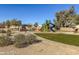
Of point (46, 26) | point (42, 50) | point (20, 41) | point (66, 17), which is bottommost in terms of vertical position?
point (42, 50)

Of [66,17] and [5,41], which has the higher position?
[66,17]

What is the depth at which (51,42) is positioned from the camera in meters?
8.17

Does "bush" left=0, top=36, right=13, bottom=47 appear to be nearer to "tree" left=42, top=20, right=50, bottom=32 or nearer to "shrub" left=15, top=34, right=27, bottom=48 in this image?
"shrub" left=15, top=34, right=27, bottom=48

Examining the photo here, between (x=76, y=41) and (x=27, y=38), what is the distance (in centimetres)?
87

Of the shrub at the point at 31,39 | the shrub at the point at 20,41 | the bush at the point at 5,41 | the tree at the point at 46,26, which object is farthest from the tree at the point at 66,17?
the bush at the point at 5,41

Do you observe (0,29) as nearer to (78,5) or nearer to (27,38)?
(27,38)

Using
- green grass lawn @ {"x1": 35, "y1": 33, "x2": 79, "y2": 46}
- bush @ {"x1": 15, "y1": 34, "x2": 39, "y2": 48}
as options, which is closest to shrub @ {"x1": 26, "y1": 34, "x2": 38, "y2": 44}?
bush @ {"x1": 15, "y1": 34, "x2": 39, "y2": 48}

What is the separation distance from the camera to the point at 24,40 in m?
8.17

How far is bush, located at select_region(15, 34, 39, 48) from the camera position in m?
8.13

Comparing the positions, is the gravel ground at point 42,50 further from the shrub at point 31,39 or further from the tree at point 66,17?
the tree at point 66,17

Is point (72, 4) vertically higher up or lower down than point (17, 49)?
higher up

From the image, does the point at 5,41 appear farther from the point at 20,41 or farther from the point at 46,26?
the point at 46,26

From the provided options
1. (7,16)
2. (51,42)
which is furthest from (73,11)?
(7,16)

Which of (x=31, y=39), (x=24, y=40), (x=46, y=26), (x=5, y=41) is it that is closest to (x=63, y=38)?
(x=46, y=26)
